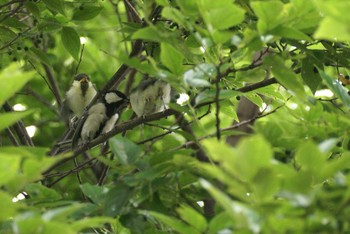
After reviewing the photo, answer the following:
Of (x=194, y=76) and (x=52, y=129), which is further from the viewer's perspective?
(x=52, y=129)

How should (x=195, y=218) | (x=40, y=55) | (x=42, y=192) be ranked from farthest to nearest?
(x=40, y=55) → (x=42, y=192) → (x=195, y=218)

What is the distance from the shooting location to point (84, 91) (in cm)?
549

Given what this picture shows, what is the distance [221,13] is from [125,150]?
0.57 metres

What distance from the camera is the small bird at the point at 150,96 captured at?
456 centimetres

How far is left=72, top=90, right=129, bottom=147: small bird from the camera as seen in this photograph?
480 centimetres

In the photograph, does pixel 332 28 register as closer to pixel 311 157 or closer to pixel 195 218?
pixel 311 157

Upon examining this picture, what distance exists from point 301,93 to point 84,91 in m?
3.30

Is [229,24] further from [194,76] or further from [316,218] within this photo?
[316,218]

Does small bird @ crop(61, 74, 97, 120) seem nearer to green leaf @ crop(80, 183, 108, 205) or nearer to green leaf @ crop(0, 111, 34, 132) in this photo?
green leaf @ crop(80, 183, 108, 205)

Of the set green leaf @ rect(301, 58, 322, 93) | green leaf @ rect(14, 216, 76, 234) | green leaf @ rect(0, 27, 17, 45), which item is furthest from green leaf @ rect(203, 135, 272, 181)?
green leaf @ rect(0, 27, 17, 45)

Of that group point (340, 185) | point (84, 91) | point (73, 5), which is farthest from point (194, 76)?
point (84, 91)

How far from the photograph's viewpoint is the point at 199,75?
91.0 inches

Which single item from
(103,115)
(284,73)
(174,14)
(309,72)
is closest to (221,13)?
(174,14)

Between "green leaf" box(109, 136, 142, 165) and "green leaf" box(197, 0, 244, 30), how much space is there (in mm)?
481
